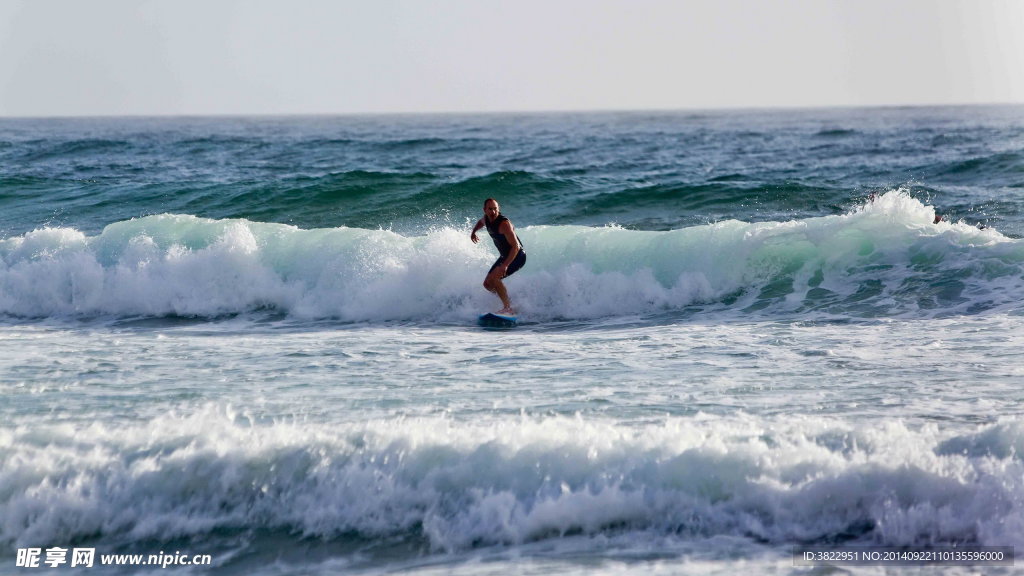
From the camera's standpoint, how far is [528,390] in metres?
8.48

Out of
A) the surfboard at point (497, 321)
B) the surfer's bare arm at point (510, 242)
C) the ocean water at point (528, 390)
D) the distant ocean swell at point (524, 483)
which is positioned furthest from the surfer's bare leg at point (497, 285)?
the distant ocean swell at point (524, 483)

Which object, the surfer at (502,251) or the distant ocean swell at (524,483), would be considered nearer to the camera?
the distant ocean swell at (524,483)

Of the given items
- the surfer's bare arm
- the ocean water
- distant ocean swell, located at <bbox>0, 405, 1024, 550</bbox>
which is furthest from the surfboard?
distant ocean swell, located at <bbox>0, 405, 1024, 550</bbox>

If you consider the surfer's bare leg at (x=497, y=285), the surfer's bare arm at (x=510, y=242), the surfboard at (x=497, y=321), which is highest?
the surfer's bare arm at (x=510, y=242)

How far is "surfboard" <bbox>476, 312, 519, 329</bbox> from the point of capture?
471 inches

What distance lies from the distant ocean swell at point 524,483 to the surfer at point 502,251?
202 inches

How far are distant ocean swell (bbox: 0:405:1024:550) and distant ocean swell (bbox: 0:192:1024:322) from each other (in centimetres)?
534

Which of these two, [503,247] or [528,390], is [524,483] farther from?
[503,247]

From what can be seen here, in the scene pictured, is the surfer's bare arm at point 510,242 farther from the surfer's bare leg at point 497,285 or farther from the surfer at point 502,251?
the surfer's bare leg at point 497,285

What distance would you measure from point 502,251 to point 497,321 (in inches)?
43.2

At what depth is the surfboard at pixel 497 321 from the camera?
1196cm

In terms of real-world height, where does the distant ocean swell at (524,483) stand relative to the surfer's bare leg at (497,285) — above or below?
below

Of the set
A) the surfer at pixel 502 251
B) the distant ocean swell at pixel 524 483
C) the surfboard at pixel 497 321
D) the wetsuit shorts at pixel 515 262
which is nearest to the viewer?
the distant ocean swell at pixel 524 483

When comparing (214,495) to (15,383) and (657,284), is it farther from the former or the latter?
(657,284)
